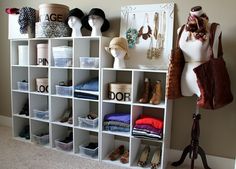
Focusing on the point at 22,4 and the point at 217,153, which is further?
the point at 22,4

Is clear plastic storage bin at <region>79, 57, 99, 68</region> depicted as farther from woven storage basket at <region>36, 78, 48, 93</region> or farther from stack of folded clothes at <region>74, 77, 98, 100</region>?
woven storage basket at <region>36, 78, 48, 93</region>

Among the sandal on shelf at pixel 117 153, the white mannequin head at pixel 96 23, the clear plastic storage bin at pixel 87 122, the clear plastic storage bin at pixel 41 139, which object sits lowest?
the sandal on shelf at pixel 117 153

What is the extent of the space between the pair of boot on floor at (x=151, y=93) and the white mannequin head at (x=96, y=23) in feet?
2.51

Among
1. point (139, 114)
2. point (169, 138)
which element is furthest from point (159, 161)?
point (139, 114)

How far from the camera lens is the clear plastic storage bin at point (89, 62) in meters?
2.30

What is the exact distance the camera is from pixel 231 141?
2.11 m

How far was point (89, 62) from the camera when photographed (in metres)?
2.33

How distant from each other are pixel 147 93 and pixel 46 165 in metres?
1.26

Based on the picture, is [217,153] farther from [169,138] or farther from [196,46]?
[196,46]

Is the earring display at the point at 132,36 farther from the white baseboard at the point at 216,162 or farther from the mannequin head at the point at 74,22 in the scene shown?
the white baseboard at the point at 216,162

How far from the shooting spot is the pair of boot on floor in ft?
6.79

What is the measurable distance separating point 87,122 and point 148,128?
2.34 ft

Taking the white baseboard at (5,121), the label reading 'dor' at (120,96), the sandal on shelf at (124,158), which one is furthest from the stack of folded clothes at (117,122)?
the white baseboard at (5,121)

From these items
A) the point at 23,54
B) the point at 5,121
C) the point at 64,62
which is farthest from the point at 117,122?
the point at 5,121
